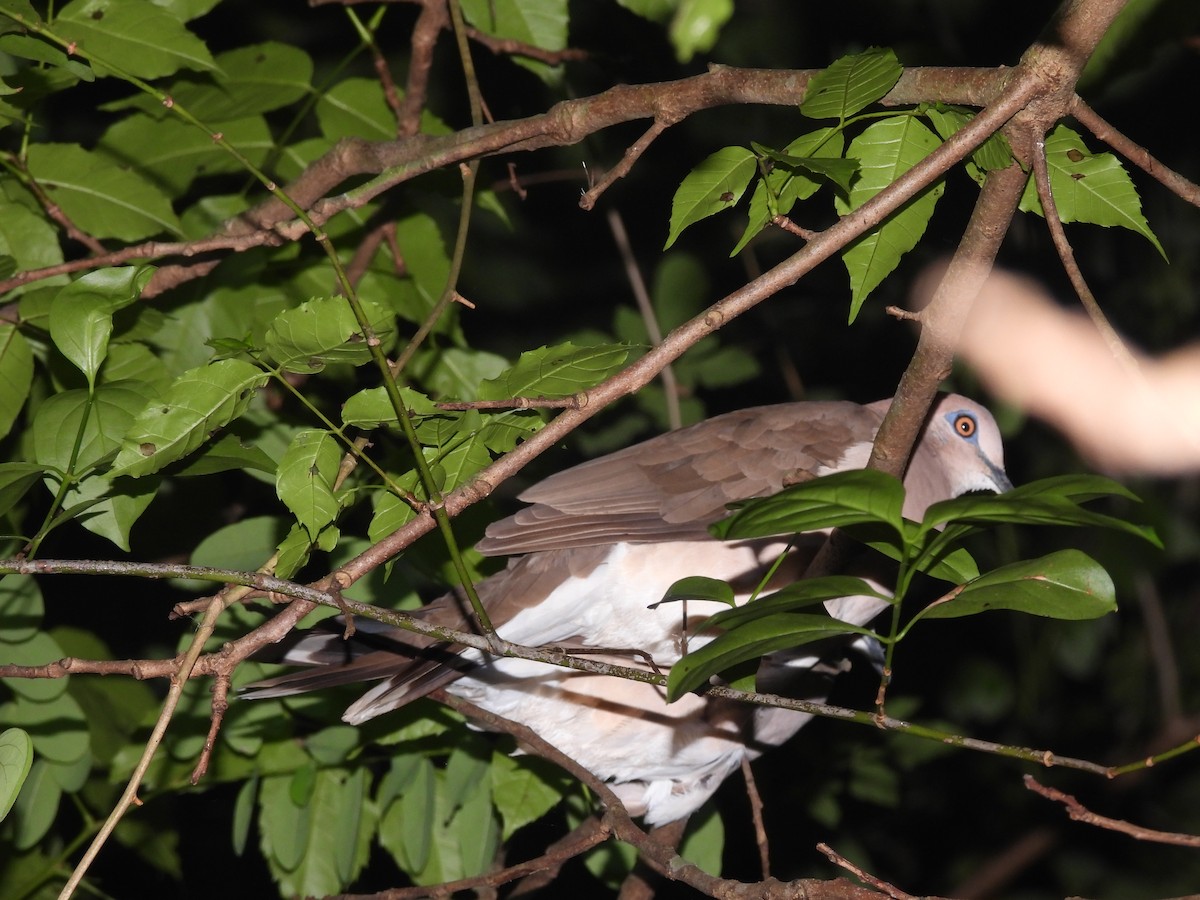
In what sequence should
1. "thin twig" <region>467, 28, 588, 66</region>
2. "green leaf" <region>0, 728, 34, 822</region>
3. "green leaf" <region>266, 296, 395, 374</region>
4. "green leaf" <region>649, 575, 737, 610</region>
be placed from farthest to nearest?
"thin twig" <region>467, 28, 588, 66</region>, "green leaf" <region>266, 296, 395, 374</region>, "green leaf" <region>0, 728, 34, 822</region>, "green leaf" <region>649, 575, 737, 610</region>

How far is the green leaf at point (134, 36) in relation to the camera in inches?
87.3

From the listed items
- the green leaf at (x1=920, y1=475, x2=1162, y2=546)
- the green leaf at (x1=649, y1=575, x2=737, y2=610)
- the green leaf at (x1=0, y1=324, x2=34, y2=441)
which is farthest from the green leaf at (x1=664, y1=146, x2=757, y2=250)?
the green leaf at (x1=0, y1=324, x2=34, y2=441)

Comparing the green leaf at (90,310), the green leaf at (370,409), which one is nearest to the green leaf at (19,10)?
the green leaf at (90,310)

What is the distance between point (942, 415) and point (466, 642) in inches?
79.1

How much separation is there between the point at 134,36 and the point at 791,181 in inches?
55.3

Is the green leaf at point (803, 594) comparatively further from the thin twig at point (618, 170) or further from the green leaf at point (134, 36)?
the green leaf at point (134, 36)

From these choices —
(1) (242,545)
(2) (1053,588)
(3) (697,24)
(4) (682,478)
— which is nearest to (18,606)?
(1) (242,545)

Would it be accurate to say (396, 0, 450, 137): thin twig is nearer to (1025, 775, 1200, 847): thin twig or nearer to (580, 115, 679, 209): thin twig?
(580, 115, 679, 209): thin twig

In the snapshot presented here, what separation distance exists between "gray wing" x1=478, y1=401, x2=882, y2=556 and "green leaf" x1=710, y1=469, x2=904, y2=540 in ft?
4.13

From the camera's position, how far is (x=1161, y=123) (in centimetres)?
462

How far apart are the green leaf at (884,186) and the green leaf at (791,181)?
0.04m

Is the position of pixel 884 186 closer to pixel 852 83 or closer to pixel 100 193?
pixel 852 83

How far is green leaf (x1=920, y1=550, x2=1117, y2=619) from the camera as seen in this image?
4.15 ft

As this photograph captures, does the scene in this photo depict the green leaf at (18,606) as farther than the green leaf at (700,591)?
Yes
